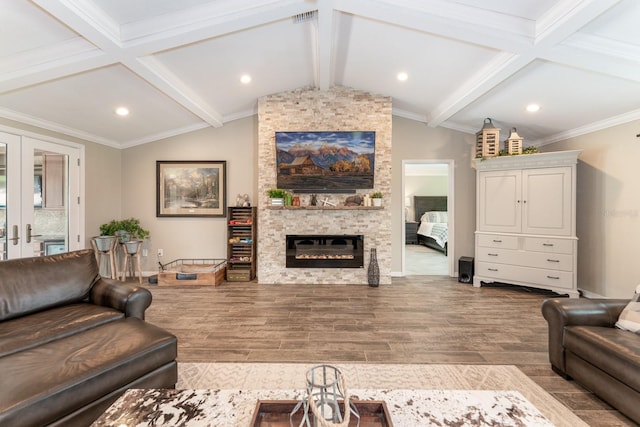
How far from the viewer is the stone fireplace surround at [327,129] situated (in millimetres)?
4984

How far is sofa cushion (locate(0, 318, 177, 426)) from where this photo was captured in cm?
135

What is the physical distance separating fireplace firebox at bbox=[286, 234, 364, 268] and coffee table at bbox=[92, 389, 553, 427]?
3.49m

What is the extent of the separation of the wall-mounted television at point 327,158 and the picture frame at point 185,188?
1395 millimetres

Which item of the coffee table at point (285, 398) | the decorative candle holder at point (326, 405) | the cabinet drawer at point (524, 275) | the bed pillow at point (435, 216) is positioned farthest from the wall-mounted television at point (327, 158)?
the bed pillow at point (435, 216)

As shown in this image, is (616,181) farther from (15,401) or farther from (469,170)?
(15,401)

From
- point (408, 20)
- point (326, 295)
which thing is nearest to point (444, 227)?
point (326, 295)

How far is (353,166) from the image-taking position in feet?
16.0

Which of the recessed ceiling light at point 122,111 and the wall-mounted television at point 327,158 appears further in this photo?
the wall-mounted television at point 327,158

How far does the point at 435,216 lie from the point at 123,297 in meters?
9.57

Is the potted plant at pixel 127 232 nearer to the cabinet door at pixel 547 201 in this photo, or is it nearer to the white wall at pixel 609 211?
the cabinet door at pixel 547 201

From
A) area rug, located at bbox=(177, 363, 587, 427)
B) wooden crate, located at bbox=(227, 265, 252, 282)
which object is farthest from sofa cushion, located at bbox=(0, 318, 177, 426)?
wooden crate, located at bbox=(227, 265, 252, 282)

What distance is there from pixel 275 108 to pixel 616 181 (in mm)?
5070

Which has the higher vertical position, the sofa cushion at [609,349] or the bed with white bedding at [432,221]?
the bed with white bedding at [432,221]

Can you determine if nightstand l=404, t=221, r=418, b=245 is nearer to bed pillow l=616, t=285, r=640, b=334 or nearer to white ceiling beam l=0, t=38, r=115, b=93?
bed pillow l=616, t=285, r=640, b=334
